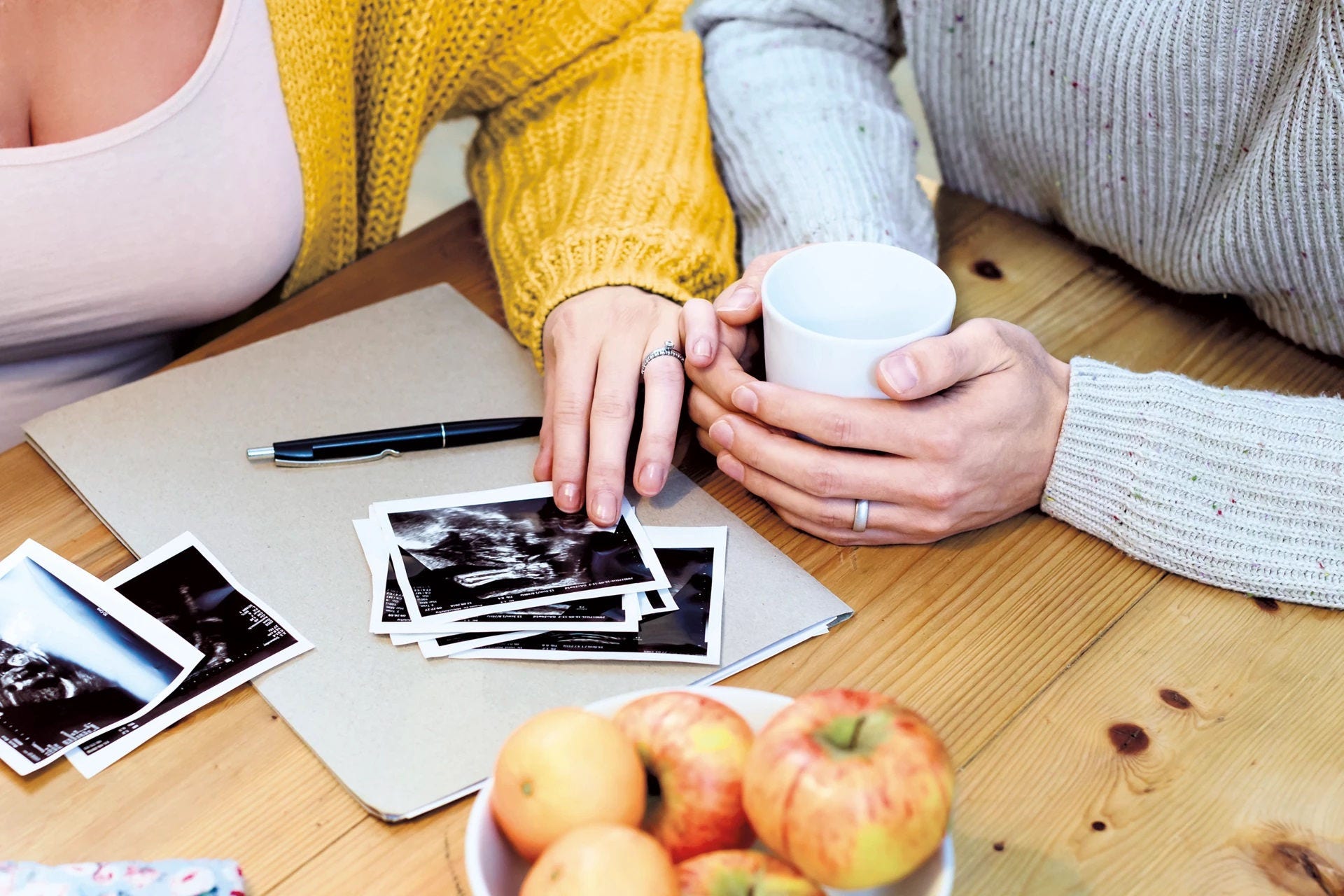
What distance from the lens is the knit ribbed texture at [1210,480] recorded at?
68 cm

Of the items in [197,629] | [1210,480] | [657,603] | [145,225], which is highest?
[145,225]

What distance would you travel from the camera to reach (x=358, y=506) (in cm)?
72

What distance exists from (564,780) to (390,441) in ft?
1.41

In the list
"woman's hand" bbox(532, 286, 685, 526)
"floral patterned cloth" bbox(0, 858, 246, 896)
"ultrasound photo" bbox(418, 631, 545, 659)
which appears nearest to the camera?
"floral patterned cloth" bbox(0, 858, 246, 896)

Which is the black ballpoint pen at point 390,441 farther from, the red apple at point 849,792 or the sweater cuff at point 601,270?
the red apple at point 849,792

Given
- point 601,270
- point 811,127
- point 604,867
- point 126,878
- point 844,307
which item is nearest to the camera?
point 604,867

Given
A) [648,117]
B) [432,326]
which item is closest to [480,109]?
[648,117]

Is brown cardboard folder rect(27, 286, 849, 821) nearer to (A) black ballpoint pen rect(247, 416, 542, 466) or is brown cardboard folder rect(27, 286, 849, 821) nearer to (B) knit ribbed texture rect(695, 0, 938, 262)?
(A) black ballpoint pen rect(247, 416, 542, 466)

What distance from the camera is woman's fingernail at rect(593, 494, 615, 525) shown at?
2.33ft

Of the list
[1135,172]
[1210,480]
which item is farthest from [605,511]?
[1135,172]

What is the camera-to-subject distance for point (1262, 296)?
2.82 feet

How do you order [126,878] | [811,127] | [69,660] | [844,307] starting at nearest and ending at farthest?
[126,878] → [69,660] → [844,307] → [811,127]

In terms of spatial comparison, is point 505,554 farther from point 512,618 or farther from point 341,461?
point 341,461

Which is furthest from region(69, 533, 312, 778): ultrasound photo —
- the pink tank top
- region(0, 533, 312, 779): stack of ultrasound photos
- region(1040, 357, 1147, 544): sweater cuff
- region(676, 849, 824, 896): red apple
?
region(1040, 357, 1147, 544): sweater cuff
